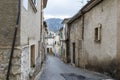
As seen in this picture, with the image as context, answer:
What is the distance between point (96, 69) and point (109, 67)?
2.48 meters

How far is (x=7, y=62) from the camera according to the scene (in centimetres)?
605

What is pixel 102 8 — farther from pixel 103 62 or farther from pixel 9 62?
pixel 9 62

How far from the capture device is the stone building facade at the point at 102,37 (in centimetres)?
1108

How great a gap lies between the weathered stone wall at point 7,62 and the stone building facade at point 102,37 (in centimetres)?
606

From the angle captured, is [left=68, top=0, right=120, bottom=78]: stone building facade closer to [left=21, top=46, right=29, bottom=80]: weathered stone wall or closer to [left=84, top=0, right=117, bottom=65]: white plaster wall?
[left=84, top=0, right=117, bottom=65]: white plaster wall

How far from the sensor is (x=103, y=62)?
1272cm

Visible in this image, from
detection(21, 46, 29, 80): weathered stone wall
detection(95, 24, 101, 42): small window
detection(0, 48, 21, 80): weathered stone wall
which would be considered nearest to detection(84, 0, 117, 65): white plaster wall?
detection(95, 24, 101, 42): small window

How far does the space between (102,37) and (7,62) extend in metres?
7.93

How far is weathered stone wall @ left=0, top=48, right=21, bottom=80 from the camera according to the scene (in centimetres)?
601

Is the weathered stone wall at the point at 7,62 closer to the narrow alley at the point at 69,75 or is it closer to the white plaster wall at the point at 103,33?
the narrow alley at the point at 69,75

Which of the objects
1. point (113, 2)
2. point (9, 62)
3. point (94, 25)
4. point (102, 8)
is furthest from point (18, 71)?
point (94, 25)

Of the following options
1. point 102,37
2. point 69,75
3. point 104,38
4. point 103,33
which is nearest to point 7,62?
point 69,75

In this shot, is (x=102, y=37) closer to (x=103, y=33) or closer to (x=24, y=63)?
(x=103, y=33)

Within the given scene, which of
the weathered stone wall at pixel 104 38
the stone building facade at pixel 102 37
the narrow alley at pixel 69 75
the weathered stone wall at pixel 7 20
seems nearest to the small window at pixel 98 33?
the stone building facade at pixel 102 37
